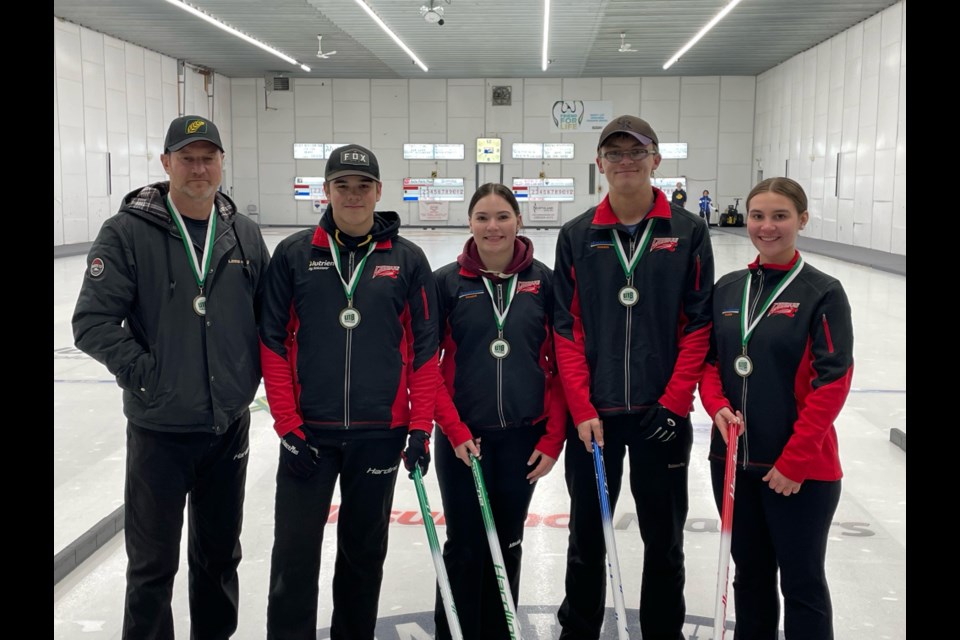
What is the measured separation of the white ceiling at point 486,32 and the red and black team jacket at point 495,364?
1708cm

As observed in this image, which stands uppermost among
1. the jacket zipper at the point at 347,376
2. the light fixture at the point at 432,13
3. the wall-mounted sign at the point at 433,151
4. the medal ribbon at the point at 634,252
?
the light fixture at the point at 432,13

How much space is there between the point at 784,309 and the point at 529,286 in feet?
2.98

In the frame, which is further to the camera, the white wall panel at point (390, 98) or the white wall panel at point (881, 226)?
the white wall panel at point (390, 98)

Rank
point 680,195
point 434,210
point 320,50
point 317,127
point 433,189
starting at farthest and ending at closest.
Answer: point 434,210 → point 433,189 → point 317,127 → point 680,195 → point 320,50

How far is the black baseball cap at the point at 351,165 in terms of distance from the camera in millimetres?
2863

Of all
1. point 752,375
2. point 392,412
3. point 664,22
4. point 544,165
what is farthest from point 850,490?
point 544,165

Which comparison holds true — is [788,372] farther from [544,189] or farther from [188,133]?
[544,189]

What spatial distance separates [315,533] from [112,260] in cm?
114

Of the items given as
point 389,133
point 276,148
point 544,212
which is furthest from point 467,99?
Answer: point 276,148

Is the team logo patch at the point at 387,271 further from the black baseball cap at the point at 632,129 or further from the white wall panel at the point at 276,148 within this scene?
the white wall panel at the point at 276,148

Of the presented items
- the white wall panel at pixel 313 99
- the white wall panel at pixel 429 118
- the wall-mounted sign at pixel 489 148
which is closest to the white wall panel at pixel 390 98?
the white wall panel at pixel 313 99

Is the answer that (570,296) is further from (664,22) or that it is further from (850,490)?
(664,22)

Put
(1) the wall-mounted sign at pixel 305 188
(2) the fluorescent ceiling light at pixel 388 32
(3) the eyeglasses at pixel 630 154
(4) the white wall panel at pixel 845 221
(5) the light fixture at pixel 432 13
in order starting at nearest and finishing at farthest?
(3) the eyeglasses at pixel 630 154 < (5) the light fixture at pixel 432 13 < (2) the fluorescent ceiling light at pixel 388 32 < (4) the white wall panel at pixel 845 221 < (1) the wall-mounted sign at pixel 305 188

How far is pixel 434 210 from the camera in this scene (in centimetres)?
3244
